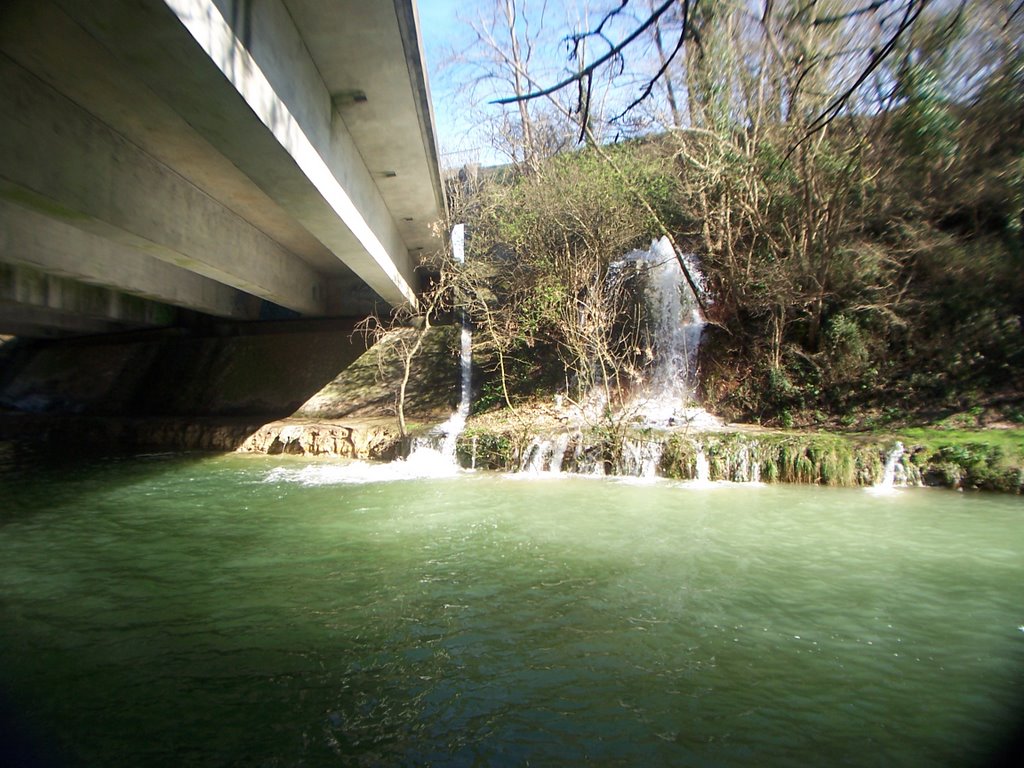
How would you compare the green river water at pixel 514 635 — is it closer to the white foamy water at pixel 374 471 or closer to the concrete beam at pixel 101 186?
the white foamy water at pixel 374 471

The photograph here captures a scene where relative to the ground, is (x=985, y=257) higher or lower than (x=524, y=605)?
higher

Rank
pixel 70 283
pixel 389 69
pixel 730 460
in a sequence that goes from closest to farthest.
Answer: pixel 389 69 < pixel 730 460 < pixel 70 283

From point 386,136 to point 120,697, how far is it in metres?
7.47

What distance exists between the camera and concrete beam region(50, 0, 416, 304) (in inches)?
168

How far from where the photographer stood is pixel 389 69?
738cm

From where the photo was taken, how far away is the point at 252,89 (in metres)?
5.24

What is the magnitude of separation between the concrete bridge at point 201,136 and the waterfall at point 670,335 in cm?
626

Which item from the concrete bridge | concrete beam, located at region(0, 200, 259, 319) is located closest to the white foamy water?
the concrete bridge

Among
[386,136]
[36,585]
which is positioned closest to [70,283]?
[386,136]

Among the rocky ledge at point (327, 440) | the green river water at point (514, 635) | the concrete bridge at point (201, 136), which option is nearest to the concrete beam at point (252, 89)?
the concrete bridge at point (201, 136)

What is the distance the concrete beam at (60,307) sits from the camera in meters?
11.4

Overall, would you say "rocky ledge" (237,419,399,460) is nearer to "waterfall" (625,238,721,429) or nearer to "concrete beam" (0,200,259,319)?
"concrete beam" (0,200,259,319)

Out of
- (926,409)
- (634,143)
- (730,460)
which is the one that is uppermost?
(634,143)

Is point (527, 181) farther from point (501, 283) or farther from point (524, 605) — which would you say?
point (524, 605)
